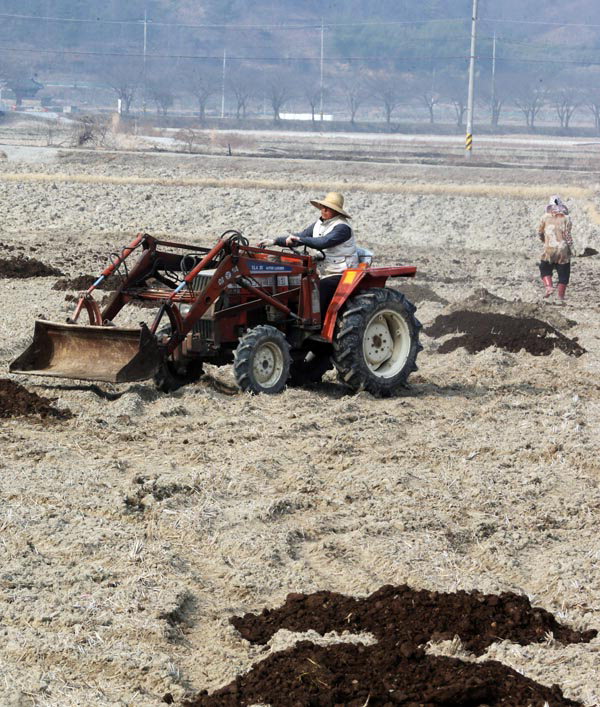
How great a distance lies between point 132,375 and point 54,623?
4.47 metres

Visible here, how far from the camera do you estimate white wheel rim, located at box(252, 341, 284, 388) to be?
35.1 ft

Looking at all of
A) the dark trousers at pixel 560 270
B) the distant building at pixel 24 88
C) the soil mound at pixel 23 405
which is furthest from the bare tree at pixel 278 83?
the soil mound at pixel 23 405

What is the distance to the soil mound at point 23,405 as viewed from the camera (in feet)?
31.9

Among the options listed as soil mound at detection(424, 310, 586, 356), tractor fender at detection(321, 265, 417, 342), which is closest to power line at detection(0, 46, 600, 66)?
soil mound at detection(424, 310, 586, 356)

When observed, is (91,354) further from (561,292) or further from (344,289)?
(561,292)

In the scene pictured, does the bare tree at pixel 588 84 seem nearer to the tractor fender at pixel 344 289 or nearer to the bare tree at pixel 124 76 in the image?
the bare tree at pixel 124 76

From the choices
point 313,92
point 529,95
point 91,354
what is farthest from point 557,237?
point 313,92

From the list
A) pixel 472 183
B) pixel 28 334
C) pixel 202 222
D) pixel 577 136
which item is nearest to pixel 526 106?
pixel 577 136

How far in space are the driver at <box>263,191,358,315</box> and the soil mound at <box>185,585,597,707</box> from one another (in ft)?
17.4

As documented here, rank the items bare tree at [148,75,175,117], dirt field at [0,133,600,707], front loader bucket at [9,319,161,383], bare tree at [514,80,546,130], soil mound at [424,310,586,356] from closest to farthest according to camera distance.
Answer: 1. dirt field at [0,133,600,707]
2. front loader bucket at [9,319,161,383]
3. soil mound at [424,310,586,356]
4. bare tree at [148,75,175,117]
5. bare tree at [514,80,546,130]

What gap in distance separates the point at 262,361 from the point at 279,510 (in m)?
3.22

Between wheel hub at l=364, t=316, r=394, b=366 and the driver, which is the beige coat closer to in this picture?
wheel hub at l=364, t=316, r=394, b=366

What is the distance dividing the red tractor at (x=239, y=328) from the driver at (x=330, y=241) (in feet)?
0.38

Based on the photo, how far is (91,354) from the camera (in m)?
10.4
